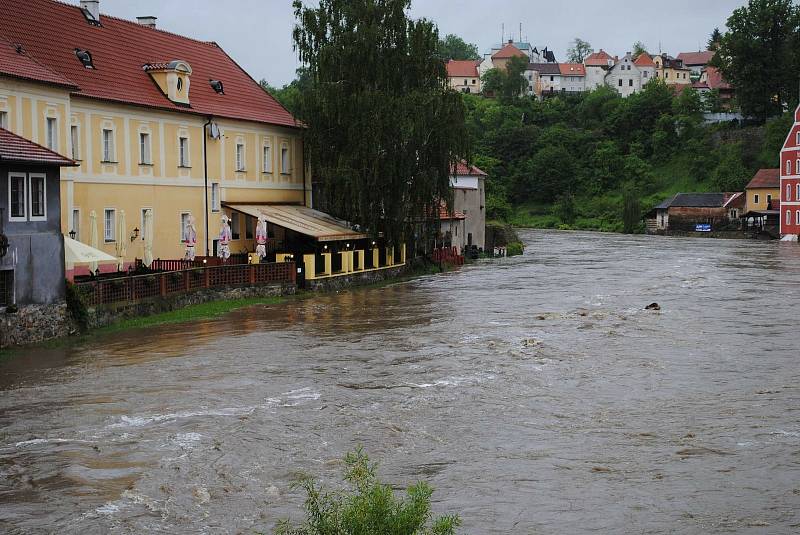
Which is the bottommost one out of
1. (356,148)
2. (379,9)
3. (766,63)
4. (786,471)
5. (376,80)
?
(786,471)

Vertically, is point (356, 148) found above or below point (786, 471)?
above

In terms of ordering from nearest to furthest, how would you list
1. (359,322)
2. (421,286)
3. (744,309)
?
(359,322) → (744,309) → (421,286)

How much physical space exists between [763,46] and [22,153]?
3655 inches

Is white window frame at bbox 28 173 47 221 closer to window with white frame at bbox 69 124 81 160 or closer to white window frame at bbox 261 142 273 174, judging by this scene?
window with white frame at bbox 69 124 81 160

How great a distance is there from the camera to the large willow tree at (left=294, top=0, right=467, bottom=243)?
1730 inches

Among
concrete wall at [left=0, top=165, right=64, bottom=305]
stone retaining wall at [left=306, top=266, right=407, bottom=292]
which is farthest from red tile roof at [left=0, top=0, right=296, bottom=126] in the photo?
stone retaining wall at [left=306, top=266, right=407, bottom=292]

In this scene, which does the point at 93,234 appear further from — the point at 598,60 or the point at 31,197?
the point at 598,60

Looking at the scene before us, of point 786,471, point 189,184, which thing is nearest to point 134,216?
point 189,184

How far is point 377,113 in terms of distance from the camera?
43438 mm

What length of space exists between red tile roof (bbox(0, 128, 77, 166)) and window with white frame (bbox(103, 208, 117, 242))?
29.7 ft

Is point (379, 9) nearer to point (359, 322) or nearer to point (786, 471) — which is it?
point (359, 322)

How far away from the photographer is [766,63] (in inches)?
4124

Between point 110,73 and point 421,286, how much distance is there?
580 inches

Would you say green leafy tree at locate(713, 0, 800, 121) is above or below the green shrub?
above
